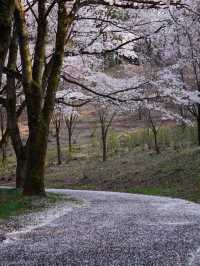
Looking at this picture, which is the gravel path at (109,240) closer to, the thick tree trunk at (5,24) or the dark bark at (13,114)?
the thick tree trunk at (5,24)

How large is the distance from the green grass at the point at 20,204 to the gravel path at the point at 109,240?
1129 millimetres

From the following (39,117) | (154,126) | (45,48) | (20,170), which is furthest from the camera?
(154,126)

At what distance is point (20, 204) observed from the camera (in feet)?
39.0

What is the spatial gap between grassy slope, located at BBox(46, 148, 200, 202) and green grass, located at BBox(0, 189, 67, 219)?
5.59m

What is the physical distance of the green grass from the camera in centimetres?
1090

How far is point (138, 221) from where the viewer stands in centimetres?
933

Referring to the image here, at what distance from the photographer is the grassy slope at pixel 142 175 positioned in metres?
20.2

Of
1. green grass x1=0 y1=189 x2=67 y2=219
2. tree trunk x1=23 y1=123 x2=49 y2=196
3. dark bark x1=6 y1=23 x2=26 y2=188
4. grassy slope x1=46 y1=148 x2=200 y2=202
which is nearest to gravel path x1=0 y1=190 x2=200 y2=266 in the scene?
green grass x1=0 y1=189 x2=67 y2=219

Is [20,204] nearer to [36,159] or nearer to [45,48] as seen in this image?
[36,159]

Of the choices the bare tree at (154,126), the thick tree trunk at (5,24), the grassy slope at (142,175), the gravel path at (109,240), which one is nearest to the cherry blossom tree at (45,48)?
the gravel path at (109,240)

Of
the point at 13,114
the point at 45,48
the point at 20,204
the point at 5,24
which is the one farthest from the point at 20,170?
the point at 5,24

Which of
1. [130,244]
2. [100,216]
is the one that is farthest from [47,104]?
[130,244]

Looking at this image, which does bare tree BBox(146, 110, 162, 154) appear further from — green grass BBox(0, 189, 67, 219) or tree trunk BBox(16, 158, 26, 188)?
green grass BBox(0, 189, 67, 219)

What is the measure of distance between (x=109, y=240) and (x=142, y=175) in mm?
18682
